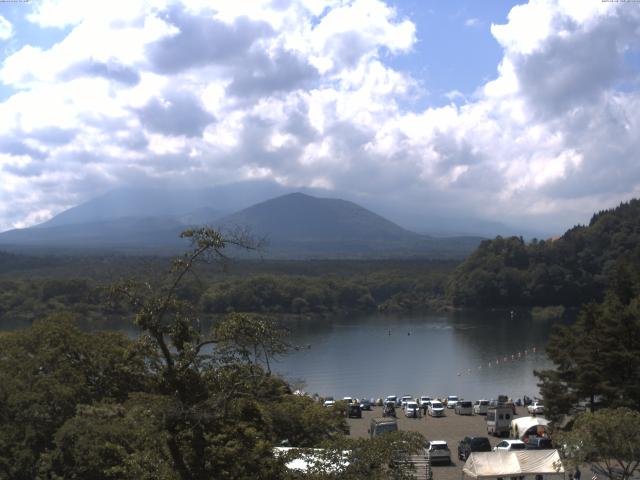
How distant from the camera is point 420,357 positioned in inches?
1507

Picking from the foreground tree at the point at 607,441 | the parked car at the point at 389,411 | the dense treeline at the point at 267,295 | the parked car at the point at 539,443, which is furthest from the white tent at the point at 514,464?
the dense treeline at the point at 267,295

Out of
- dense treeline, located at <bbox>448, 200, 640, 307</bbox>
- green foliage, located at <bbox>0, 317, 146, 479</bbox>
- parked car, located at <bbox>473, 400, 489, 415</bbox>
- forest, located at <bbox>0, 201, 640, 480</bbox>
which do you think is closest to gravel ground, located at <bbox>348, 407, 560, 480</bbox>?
parked car, located at <bbox>473, 400, 489, 415</bbox>

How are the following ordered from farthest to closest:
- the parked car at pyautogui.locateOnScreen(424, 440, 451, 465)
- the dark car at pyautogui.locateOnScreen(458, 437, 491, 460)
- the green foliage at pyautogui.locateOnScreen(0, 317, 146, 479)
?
the dark car at pyautogui.locateOnScreen(458, 437, 491, 460)
the parked car at pyautogui.locateOnScreen(424, 440, 451, 465)
the green foliage at pyautogui.locateOnScreen(0, 317, 146, 479)

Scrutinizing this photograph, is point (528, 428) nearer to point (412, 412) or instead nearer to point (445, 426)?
point (445, 426)

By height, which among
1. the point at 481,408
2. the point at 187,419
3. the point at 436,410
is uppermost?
the point at 187,419

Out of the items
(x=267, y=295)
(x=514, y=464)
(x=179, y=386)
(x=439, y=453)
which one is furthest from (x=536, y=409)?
(x=267, y=295)

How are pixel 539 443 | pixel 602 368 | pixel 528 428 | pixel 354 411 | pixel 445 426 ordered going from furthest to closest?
Answer: pixel 354 411 < pixel 445 426 < pixel 528 428 < pixel 602 368 < pixel 539 443

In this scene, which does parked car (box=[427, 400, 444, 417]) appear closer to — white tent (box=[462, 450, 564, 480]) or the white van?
the white van

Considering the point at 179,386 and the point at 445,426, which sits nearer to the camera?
the point at 179,386

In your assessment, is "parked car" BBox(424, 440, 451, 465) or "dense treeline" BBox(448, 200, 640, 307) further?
"dense treeline" BBox(448, 200, 640, 307)

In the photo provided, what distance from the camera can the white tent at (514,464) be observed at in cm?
1059

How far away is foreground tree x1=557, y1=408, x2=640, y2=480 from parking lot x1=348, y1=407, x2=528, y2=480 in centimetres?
490

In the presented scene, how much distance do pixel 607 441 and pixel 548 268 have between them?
58604 millimetres

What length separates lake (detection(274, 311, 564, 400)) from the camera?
30.0 m
